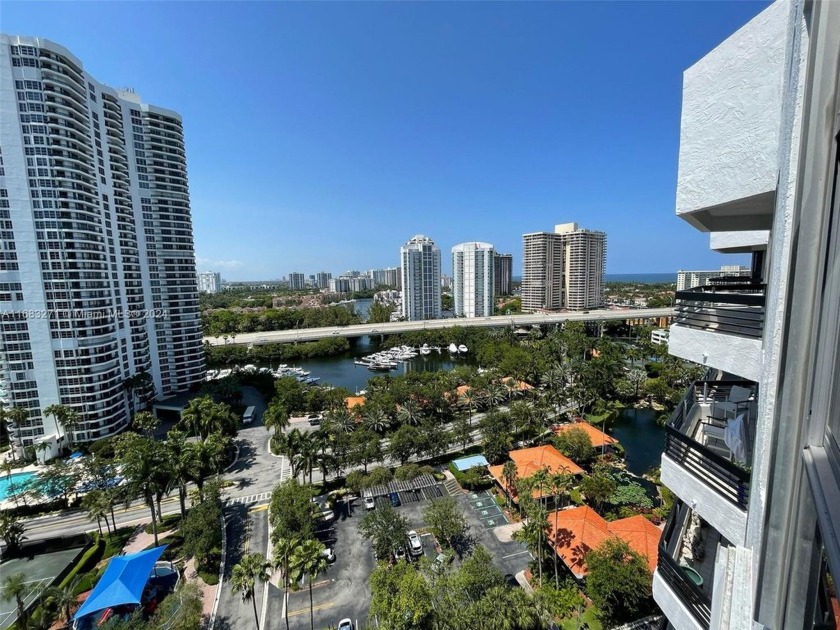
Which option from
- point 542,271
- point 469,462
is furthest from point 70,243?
point 542,271

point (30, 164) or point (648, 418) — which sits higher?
point (30, 164)

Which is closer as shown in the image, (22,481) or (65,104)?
(22,481)

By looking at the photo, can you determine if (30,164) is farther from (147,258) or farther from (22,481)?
(22,481)

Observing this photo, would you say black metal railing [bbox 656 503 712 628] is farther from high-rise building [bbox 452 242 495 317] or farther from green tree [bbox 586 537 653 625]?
high-rise building [bbox 452 242 495 317]

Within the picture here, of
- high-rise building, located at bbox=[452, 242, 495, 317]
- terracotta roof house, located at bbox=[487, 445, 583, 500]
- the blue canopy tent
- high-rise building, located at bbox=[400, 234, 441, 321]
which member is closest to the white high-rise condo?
terracotta roof house, located at bbox=[487, 445, 583, 500]

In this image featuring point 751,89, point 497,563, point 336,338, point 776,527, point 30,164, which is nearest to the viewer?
point 776,527

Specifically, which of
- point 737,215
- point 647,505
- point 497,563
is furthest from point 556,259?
point 737,215

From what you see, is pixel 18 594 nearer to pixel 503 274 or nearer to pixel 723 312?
pixel 723 312
